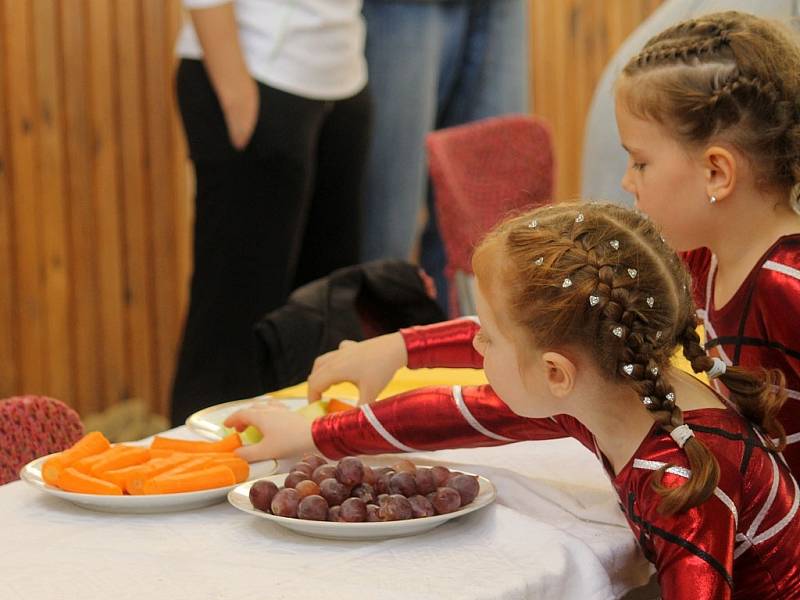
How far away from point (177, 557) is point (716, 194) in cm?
72

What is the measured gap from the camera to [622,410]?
1.13 meters

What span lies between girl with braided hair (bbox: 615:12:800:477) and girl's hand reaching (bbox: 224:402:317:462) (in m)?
0.45

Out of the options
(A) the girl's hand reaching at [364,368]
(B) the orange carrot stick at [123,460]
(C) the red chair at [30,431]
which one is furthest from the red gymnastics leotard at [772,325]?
(C) the red chair at [30,431]

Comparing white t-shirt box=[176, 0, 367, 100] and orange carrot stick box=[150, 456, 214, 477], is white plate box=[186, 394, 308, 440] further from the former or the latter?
white t-shirt box=[176, 0, 367, 100]

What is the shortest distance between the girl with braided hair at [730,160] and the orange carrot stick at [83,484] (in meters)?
0.65

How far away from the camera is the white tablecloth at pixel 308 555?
0.96m

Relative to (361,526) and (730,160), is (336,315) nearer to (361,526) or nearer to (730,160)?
(730,160)

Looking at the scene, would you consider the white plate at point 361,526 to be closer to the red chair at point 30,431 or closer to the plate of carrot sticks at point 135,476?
the plate of carrot sticks at point 135,476

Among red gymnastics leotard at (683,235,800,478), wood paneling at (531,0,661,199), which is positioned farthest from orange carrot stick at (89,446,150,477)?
wood paneling at (531,0,661,199)

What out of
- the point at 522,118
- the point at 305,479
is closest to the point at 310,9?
the point at 522,118

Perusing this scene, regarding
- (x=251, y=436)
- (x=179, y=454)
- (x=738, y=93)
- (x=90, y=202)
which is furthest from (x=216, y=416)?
(x=90, y=202)

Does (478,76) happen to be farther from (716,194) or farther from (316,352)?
(716,194)

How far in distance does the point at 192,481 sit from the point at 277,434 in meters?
0.18

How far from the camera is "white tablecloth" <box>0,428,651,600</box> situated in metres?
0.96
